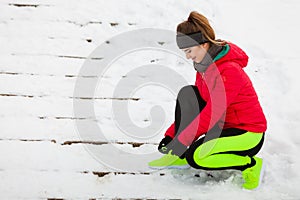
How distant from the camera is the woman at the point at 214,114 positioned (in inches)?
60.8

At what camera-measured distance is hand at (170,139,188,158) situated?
1.75 m

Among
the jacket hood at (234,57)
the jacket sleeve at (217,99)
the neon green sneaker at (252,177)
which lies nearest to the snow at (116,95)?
the neon green sneaker at (252,177)

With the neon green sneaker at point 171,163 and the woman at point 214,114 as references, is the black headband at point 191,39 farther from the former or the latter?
the neon green sneaker at point 171,163

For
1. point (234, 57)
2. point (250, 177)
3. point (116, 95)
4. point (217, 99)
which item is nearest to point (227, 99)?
point (217, 99)

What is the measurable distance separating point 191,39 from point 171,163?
1.86 feet

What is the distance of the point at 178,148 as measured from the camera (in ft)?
5.77

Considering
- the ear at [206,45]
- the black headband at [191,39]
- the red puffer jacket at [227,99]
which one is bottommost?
the red puffer jacket at [227,99]

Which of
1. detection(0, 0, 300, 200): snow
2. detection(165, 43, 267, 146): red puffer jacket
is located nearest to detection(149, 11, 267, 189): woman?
detection(165, 43, 267, 146): red puffer jacket

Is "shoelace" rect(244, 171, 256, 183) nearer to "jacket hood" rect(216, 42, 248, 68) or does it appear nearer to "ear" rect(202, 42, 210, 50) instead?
"jacket hood" rect(216, 42, 248, 68)

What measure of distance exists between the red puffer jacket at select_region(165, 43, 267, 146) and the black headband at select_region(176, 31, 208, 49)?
4.0 inches

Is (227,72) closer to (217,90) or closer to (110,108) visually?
(217,90)

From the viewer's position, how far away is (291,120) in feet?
6.85

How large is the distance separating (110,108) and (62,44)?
1.86 feet

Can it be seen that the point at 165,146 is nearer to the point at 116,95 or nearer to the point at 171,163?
the point at 171,163
